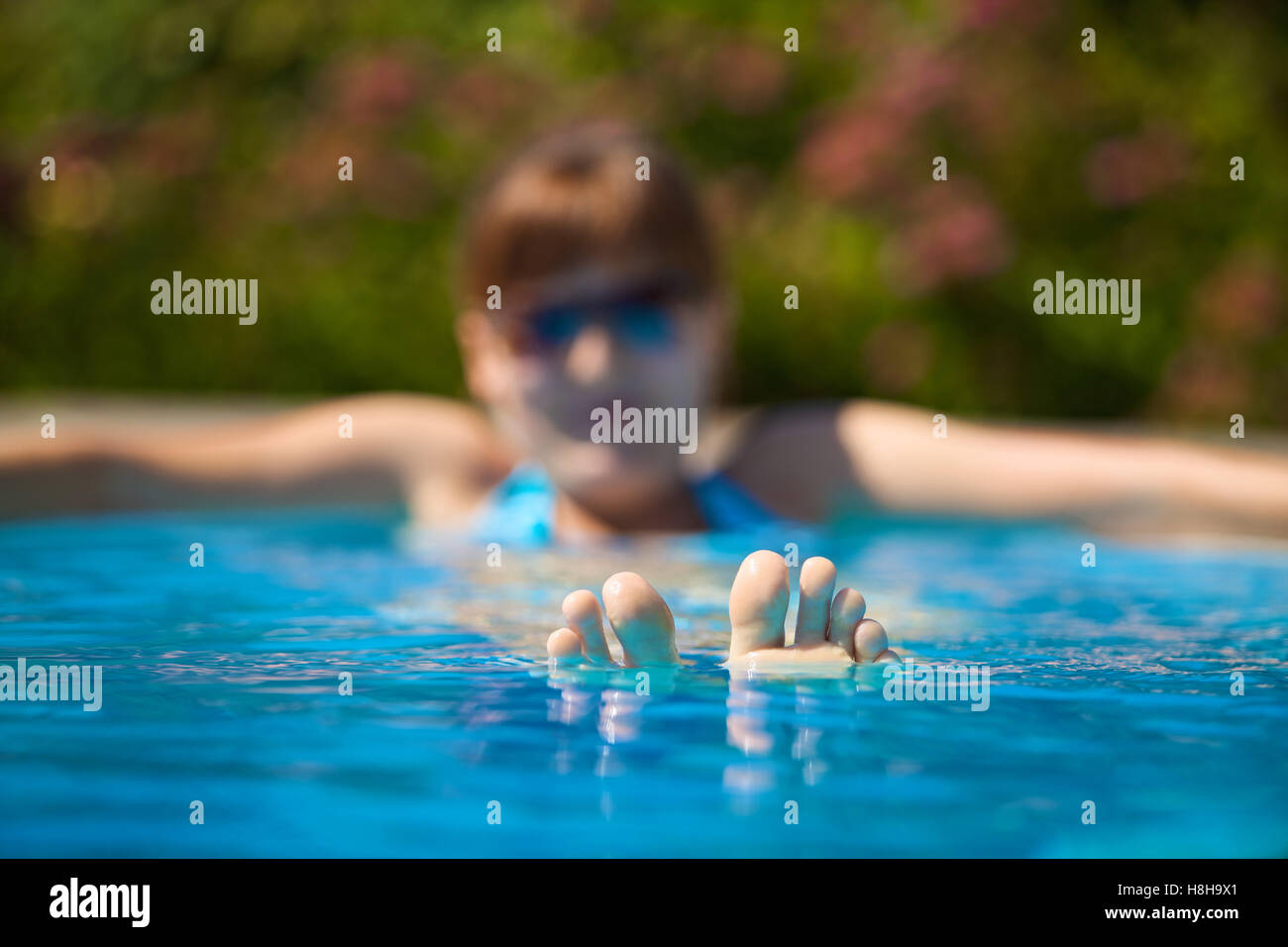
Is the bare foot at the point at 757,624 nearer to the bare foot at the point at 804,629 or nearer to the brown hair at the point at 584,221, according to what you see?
the bare foot at the point at 804,629

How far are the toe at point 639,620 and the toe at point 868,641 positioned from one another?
276 mm

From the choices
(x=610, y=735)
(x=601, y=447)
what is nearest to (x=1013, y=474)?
(x=601, y=447)

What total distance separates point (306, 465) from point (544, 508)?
901 millimetres

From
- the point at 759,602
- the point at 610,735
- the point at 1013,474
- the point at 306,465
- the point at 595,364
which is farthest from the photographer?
the point at 306,465

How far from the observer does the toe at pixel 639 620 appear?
2.15 metres

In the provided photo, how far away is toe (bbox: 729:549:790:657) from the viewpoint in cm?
A: 213

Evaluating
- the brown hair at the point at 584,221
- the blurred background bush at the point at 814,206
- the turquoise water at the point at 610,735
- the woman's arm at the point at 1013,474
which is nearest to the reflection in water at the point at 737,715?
the turquoise water at the point at 610,735

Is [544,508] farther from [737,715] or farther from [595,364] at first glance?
[737,715]

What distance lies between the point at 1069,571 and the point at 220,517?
9.34ft

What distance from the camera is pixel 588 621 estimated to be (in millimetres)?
2201

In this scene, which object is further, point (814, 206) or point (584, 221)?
point (814, 206)

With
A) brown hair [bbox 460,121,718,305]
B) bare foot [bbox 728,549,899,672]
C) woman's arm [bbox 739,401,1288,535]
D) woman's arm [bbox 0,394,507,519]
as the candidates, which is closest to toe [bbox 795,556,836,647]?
bare foot [bbox 728,549,899,672]

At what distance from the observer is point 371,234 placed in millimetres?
8836

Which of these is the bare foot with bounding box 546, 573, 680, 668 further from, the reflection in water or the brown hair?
the brown hair
